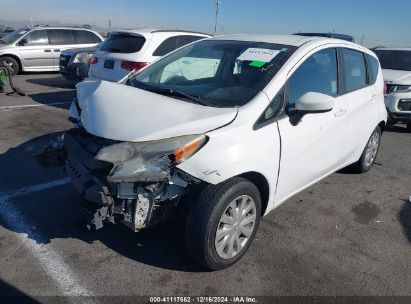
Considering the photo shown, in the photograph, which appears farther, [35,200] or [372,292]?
[35,200]

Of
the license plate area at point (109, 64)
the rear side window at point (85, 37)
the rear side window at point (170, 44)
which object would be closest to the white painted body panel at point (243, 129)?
the rear side window at point (170, 44)

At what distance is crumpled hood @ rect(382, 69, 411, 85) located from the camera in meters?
7.70

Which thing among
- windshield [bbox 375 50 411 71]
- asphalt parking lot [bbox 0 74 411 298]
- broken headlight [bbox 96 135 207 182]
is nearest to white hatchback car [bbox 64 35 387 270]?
broken headlight [bbox 96 135 207 182]

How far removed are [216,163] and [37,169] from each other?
2956 millimetres

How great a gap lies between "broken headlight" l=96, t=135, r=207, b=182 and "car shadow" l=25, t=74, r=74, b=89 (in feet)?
31.4

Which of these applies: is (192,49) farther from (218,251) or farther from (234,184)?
(218,251)

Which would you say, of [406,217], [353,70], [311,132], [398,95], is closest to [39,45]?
[398,95]

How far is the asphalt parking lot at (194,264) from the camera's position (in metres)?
2.80

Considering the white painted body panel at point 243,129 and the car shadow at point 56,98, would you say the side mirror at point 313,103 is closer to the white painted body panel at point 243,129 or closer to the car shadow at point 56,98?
the white painted body panel at point 243,129

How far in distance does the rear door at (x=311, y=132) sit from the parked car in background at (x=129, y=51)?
416 cm

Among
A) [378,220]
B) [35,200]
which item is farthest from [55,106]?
[378,220]

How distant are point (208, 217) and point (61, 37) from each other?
12861 millimetres

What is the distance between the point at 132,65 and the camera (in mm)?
7172

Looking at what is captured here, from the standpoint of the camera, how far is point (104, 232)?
135 inches
